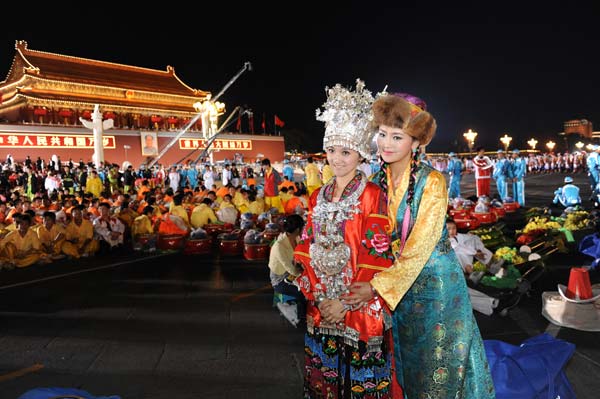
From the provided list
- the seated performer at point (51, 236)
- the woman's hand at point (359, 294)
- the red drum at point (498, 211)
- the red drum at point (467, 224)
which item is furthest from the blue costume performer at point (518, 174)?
the woman's hand at point (359, 294)

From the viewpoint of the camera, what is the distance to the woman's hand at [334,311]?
6.49 feet

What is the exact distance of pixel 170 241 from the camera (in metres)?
8.45

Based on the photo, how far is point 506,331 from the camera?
13.2 ft

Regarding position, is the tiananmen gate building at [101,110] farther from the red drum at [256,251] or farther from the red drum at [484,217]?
the red drum at [484,217]

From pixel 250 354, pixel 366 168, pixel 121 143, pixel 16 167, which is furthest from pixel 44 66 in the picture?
pixel 250 354

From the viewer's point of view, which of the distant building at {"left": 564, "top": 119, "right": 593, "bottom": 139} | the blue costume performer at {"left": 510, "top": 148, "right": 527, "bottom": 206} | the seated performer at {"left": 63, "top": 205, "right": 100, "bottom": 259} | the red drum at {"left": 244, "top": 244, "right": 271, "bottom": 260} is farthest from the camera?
the distant building at {"left": 564, "top": 119, "right": 593, "bottom": 139}

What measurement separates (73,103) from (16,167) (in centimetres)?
1276

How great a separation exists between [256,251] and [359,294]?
5.71 meters

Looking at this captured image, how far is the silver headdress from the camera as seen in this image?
214cm

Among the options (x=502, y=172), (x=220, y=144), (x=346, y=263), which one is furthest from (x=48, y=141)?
(x=346, y=263)

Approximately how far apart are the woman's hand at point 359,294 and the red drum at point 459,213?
26.2 ft

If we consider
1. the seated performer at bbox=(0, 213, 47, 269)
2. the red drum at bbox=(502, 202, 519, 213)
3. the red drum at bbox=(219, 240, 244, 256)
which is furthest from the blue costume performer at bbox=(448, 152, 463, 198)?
the seated performer at bbox=(0, 213, 47, 269)

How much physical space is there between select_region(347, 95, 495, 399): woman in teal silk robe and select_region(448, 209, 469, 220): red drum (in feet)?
25.3

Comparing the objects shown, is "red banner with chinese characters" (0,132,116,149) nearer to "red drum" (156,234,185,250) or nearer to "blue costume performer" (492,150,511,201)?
"red drum" (156,234,185,250)
